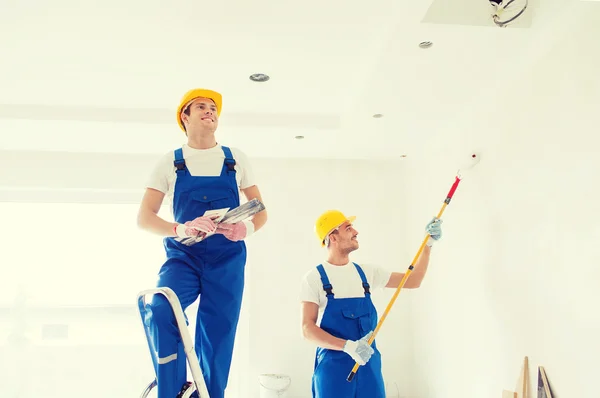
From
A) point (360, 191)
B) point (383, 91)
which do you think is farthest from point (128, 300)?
point (383, 91)

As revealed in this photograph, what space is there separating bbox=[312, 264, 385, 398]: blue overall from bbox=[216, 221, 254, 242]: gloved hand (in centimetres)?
114

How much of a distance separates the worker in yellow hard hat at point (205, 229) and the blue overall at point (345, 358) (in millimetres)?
958

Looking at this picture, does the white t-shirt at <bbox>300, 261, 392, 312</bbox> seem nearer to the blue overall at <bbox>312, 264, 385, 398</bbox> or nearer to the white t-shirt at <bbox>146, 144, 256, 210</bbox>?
the blue overall at <bbox>312, 264, 385, 398</bbox>

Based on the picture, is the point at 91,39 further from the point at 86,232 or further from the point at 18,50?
the point at 86,232

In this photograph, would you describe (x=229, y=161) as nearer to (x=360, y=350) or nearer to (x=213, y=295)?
(x=213, y=295)

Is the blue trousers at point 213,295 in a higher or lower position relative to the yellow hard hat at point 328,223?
→ lower

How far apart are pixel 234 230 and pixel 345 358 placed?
1.30 meters

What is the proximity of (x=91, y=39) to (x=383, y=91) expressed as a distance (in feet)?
5.84

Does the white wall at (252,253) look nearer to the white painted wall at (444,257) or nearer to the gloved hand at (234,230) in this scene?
the white painted wall at (444,257)

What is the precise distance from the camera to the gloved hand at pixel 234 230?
6.73 feet

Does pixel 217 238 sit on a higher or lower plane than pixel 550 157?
lower

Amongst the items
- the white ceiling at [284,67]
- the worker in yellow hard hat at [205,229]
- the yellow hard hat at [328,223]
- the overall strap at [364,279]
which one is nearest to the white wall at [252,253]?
the white ceiling at [284,67]

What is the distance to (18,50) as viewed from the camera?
3.15 metres

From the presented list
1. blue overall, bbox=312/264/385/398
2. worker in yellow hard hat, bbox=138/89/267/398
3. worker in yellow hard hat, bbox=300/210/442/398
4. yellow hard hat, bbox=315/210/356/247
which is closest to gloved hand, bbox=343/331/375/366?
worker in yellow hard hat, bbox=300/210/442/398
